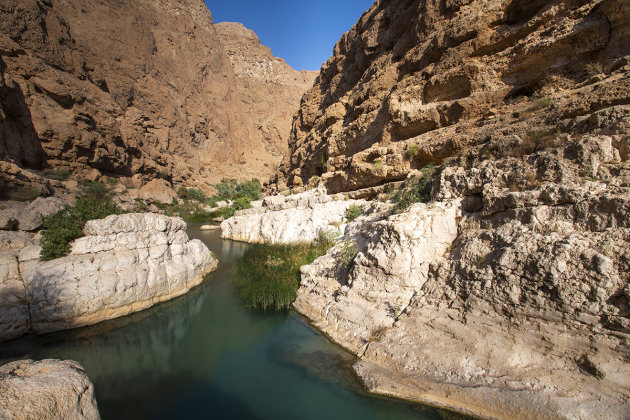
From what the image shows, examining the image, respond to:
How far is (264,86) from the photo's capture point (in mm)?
74312

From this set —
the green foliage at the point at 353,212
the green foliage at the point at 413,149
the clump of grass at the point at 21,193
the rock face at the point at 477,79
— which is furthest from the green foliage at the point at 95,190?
the green foliage at the point at 413,149

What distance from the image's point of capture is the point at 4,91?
21.5 meters

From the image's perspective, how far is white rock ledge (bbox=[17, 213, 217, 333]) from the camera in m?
6.81

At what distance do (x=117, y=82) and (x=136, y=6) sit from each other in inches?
757

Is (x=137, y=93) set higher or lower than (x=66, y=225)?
higher

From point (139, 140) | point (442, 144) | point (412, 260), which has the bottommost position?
point (412, 260)

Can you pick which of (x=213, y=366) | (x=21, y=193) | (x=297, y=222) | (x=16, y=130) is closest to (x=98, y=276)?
(x=213, y=366)

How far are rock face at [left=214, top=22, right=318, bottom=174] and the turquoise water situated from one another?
183 feet

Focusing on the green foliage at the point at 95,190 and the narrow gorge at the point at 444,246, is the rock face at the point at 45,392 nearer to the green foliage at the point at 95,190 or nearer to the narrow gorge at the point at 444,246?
the narrow gorge at the point at 444,246

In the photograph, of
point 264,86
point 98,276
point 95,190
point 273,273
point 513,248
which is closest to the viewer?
point 513,248

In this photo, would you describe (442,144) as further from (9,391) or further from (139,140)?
(139,140)

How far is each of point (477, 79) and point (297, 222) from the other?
34.3ft

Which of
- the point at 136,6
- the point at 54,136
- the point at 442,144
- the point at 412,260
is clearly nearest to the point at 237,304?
the point at 412,260

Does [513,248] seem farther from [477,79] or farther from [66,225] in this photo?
[66,225]
